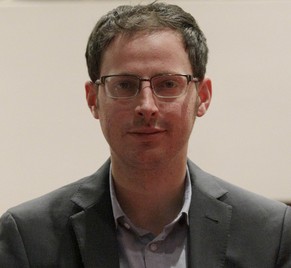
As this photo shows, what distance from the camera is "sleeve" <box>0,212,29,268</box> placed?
1362 mm

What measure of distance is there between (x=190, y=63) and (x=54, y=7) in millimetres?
731

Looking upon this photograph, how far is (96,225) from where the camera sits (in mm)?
1409

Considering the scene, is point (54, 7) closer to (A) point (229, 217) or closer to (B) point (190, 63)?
(B) point (190, 63)

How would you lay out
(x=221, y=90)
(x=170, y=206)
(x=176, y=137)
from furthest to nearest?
1. (x=221, y=90)
2. (x=170, y=206)
3. (x=176, y=137)

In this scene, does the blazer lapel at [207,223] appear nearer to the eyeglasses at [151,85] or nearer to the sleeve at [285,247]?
the sleeve at [285,247]

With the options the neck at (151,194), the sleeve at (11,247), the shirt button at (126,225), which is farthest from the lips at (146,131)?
the sleeve at (11,247)

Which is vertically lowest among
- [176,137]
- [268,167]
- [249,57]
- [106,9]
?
[268,167]

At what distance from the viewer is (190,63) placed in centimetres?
142

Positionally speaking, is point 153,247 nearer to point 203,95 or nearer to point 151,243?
point 151,243

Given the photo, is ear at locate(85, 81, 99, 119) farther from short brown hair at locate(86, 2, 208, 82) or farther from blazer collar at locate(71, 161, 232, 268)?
blazer collar at locate(71, 161, 232, 268)

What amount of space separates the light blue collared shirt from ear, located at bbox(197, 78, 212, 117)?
0.76 feet

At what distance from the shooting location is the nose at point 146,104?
1.30m

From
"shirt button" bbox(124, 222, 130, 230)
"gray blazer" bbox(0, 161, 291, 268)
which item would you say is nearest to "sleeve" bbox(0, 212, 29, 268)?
"gray blazer" bbox(0, 161, 291, 268)

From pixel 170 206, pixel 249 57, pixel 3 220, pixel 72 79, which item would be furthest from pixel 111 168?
pixel 249 57
